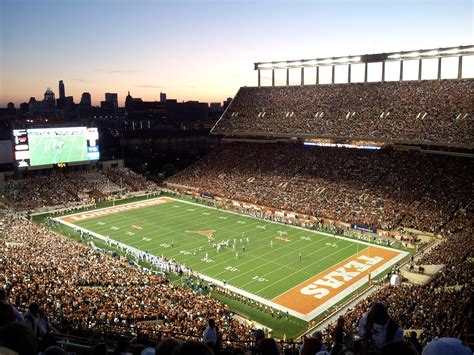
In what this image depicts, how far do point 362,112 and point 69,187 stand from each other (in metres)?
32.2

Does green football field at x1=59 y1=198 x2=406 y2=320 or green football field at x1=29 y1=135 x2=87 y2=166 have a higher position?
green football field at x1=29 y1=135 x2=87 y2=166

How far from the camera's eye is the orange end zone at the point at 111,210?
1558 inches

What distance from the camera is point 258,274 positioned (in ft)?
84.6

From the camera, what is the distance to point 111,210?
139ft

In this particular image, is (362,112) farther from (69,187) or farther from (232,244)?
(69,187)

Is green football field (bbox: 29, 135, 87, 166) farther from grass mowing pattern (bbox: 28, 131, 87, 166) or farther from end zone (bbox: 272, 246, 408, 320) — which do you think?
end zone (bbox: 272, 246, 408, 320)

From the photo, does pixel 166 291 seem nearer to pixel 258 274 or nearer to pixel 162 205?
pixel 258 274

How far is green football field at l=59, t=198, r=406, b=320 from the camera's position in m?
25.0

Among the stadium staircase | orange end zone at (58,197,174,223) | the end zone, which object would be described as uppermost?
the stadium staircase

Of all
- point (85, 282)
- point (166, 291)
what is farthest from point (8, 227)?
point (166, 291)

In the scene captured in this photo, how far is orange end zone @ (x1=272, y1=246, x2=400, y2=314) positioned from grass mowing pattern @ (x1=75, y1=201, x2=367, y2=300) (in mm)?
580

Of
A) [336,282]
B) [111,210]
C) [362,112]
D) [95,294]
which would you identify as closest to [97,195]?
[111,210]

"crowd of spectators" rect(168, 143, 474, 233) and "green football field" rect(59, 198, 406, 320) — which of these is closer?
"green football field" rect(59, 198, 406, 320)

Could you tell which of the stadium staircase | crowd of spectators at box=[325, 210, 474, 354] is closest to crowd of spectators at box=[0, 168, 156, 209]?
the stadium staircase
